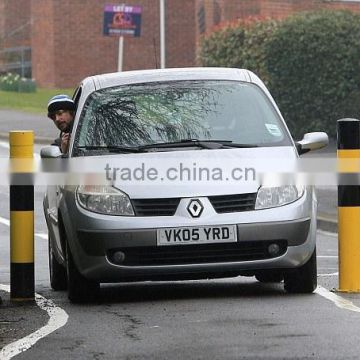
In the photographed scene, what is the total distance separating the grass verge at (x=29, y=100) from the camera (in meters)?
43.3

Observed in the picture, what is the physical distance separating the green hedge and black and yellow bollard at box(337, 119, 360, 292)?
66.9 ft

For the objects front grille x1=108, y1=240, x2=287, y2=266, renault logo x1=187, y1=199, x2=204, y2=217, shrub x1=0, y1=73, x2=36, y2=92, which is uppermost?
renault logo x1=187, y1=199, x2=204, y2=217

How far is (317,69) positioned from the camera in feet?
102

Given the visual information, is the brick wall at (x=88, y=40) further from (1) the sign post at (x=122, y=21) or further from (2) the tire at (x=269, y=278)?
(2) the tire at (x=269, y=278)

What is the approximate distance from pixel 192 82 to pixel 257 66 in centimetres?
2121

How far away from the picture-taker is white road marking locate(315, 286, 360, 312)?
948cm

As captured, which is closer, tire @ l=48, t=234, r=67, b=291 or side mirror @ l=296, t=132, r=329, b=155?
side mirror @ l=296, t=132, r=329, b=155

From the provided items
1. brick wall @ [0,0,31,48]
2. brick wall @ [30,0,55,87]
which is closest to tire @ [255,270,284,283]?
brick wall @ [30,0,55,87]

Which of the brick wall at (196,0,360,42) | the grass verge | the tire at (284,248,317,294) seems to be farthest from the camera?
the grass verge

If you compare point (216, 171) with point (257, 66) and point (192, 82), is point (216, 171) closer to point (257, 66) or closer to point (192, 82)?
point (192, 82)

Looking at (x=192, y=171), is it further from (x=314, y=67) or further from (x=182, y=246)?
(x=314, y=67)

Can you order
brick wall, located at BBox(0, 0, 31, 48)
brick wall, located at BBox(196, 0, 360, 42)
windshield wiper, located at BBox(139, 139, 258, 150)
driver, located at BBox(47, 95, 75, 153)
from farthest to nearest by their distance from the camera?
brick wall, located at BBox(0, 0, 31, 48) < brick wall, located at BBox(196, 0, 360, 42) < driver, located at BBox(47, 95, 75, 153) < windshield wiper, located at BBox(139, 139, 258, 150)

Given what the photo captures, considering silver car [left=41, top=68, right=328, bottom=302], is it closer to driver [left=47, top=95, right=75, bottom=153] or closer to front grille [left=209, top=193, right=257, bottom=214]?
front grille [left=209, top=193, right=257, bottom=214]

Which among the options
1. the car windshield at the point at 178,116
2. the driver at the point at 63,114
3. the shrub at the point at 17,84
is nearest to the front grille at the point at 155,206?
the car windshield at the point at 178,116
